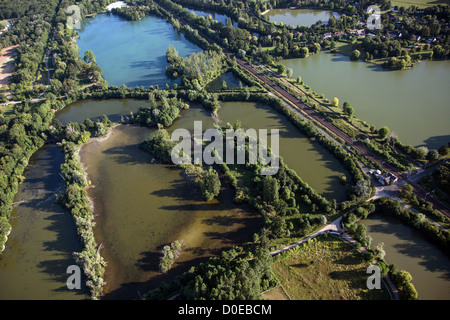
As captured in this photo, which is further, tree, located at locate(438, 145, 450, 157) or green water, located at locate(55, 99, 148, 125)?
green water, located at locate(55, 99, 148, 125)

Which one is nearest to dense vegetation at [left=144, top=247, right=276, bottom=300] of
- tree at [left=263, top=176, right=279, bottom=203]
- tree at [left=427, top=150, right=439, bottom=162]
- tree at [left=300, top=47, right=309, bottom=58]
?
tree at [left=263, top=176, right=279, bottom=203]

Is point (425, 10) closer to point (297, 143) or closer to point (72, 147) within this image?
point (297, 143)

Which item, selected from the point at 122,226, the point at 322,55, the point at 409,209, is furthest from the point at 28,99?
the point at 409,209

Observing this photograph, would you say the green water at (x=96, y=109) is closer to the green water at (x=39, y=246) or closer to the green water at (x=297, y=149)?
the green water at (x=39, y=246)

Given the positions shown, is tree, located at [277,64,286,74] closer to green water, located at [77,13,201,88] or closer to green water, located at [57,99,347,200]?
green water, located at [57,99,347,200]

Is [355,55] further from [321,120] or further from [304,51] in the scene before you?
[321,120]

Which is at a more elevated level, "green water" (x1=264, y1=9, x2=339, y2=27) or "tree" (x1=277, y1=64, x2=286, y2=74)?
"green water" (x1=264, y1=9, x2=339, y2=27)

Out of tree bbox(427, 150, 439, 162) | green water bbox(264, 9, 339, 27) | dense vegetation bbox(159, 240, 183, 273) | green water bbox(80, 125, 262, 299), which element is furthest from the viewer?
green water bbox(264, 9, 339, 27)

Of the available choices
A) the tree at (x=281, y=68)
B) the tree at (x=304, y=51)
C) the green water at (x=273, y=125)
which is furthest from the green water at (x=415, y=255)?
the tree at (x=304, y=51)
